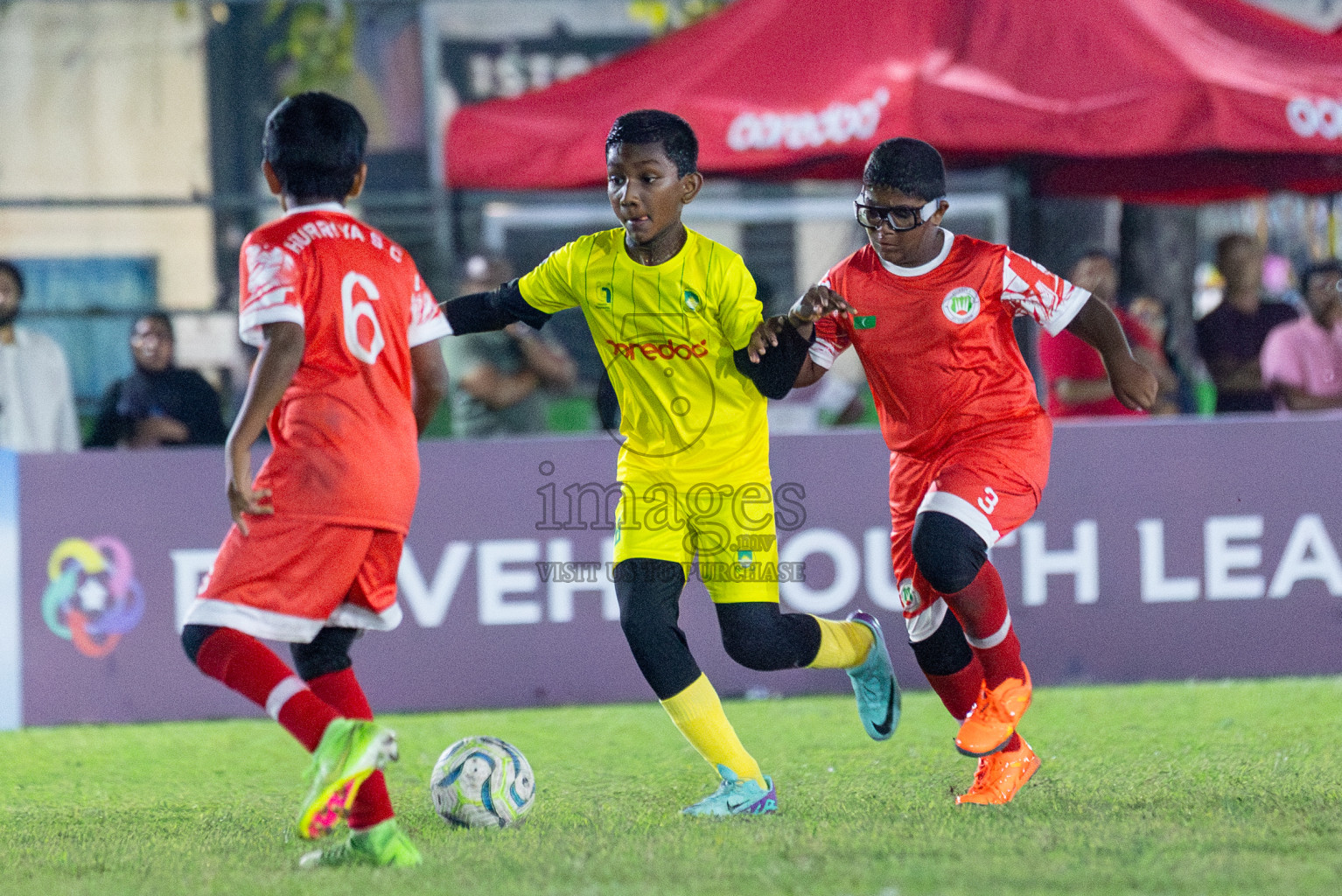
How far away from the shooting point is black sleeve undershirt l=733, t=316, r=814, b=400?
14.6 feet

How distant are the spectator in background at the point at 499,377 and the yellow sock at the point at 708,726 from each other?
328cm

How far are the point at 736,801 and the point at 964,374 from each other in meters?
1.35

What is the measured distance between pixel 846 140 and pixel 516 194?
3.95m

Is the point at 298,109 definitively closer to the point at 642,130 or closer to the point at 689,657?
the point at 642,130

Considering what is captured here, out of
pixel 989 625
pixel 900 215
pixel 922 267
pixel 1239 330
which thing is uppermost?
pixel 900 215

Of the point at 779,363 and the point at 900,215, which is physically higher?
the point at 900,215

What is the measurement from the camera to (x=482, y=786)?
14.7ft

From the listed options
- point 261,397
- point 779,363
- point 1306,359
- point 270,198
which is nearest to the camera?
point 261,397

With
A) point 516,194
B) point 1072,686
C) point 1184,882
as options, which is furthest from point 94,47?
point 1184,882

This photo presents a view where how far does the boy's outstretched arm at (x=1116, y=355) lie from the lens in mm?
4535

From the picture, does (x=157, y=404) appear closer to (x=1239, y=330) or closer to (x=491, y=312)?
(x=491, y=312)

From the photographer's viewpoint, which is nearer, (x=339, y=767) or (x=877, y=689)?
(x=339, y=767)

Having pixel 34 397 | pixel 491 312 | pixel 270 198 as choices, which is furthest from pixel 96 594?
pixel 270 198

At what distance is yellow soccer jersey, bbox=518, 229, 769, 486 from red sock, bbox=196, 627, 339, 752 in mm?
1167
